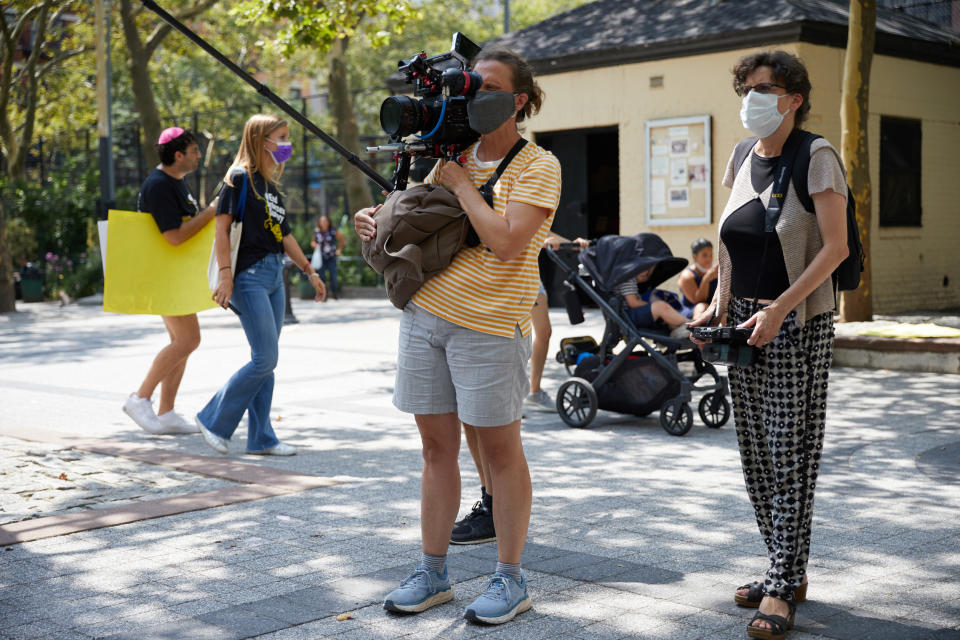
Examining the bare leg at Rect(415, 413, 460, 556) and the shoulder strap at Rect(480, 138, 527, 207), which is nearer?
the shoulder strap at Rect(480, 138, 527, 207)

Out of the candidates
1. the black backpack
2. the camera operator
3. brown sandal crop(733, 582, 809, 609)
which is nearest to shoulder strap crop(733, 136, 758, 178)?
the black backpack

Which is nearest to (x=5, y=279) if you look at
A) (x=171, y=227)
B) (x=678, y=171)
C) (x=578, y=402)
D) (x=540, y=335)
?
(x=678, y=171)

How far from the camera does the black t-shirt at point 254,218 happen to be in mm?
6832

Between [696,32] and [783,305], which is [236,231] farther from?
[696,32]

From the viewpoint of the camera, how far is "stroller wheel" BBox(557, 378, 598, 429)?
7.91 metres

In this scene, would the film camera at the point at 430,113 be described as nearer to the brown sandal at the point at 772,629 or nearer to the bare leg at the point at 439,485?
the bare leg at the point at 439,485

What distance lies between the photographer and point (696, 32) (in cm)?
1547

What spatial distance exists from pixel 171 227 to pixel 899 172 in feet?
39.4

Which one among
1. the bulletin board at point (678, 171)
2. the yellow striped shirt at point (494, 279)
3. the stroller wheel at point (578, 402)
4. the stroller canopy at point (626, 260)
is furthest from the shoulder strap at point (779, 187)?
the bulletin board at point (678, 171)

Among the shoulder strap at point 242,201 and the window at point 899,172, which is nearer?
the shoulder strap at point 242,201

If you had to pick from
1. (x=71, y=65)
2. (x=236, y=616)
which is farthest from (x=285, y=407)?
(x=71, y=65)

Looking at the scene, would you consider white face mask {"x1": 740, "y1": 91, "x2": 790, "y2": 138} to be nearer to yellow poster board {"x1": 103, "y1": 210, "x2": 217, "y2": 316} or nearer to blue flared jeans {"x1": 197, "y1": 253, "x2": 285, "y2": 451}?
blue flared jeans {"x1": 197, "y1": 253, "x2": 285, "y2": 451}

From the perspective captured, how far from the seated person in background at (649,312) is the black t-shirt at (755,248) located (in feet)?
13.8

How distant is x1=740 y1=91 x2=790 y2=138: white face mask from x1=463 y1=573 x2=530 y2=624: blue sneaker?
174 cm
